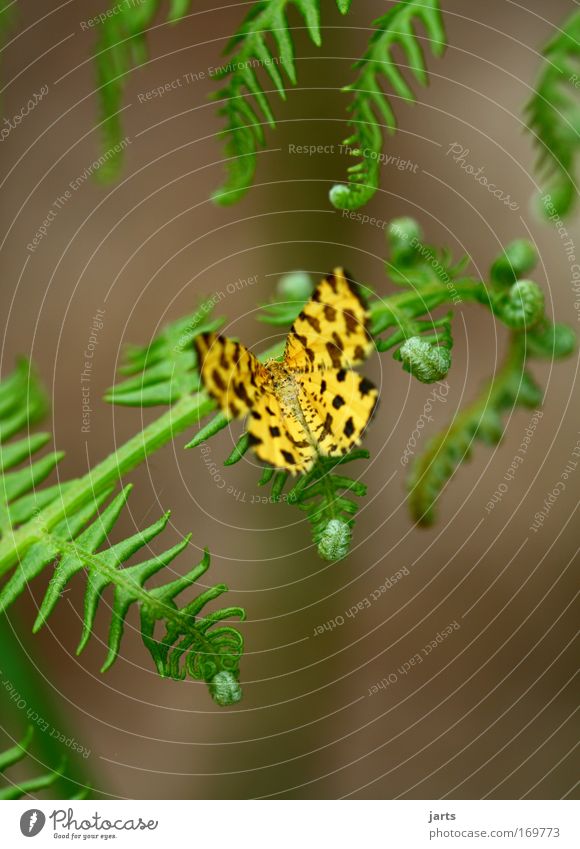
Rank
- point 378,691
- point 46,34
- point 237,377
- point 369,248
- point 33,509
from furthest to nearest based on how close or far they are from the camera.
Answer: point 378,691 → point 369,248 → point 46,34 → point 33,509 → point 237,377

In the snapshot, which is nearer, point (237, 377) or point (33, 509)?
point (237, 377)

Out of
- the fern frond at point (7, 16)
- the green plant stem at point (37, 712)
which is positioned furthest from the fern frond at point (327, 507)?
the fern frond at point (7, 16)

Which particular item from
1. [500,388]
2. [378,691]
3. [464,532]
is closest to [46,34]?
[500,388]

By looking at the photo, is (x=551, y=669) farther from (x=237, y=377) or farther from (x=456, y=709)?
(x=237, y=377)

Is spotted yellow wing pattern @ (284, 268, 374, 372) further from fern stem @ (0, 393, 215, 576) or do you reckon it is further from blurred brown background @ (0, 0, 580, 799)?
blurred brown background @ (0, 0, 580, 799)

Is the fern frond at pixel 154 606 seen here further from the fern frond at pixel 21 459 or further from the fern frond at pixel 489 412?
the fern frond at pixel 489 412

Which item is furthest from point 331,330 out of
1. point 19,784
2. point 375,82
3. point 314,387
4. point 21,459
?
point 19,784
